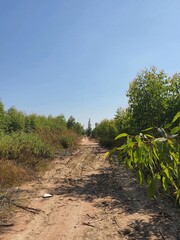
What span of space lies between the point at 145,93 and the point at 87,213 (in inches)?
188

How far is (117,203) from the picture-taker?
6.34 meters

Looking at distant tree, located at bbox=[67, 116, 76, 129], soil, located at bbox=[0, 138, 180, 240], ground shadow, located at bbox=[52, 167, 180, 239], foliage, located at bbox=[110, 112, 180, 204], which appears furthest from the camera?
distant tree, located at bbox=[67, 116, 76, 129]

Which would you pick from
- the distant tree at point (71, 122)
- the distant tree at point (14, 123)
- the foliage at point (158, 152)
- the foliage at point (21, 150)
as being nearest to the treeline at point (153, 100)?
the foliage at point (21, 150)

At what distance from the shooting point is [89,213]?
18.4 feet

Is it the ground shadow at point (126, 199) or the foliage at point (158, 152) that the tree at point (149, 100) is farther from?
the foliage at point (158, 152)

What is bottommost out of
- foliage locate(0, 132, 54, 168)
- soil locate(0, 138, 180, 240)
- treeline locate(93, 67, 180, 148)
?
soil locate(0, 138, 180, 240)

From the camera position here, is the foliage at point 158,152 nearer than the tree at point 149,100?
Yes

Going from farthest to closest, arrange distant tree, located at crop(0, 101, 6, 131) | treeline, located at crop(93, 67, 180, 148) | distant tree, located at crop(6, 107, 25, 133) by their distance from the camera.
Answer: distant tree, located at crop(6, 107, 25, 133) < distant tree, located at crop(0, 101, 6, 131) < treeline, located at crop(93, 67, 180, 148)

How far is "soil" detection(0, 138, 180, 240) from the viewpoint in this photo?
456 centimetres

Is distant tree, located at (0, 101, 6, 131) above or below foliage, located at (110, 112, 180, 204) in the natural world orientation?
above

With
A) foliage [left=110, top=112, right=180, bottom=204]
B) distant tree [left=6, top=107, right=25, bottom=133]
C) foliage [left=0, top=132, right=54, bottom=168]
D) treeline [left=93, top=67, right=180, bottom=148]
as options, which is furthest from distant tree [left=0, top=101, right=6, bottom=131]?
foliage [left=110, top=112, right=180, bottom=204]

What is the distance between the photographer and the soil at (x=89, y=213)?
456 cm

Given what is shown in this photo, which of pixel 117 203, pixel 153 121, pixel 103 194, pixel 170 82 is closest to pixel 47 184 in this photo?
pixel 103 194

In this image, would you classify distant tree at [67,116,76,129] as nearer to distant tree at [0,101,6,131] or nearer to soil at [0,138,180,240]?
distant tree at [0,101,6,131]
